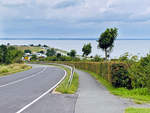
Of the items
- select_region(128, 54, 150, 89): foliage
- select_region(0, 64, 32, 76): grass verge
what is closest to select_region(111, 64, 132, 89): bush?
select_region(128, 54, 150, 89): foliage

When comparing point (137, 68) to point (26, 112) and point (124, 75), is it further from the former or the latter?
point (26, 112)

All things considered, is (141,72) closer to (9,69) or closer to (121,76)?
(121,76)

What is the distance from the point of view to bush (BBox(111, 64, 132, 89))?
13586mm

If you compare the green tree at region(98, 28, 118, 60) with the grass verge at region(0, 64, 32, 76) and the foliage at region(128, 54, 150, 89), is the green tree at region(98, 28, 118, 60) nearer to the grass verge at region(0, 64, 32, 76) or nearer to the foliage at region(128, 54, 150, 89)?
the grass verge at region(0, 64, 32, 76)

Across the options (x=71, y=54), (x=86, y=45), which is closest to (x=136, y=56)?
(x=86, y=45)

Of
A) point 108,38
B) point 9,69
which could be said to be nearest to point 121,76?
point 9,69

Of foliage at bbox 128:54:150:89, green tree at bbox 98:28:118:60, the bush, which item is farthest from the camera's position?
green tree at bbox 98:28:118:60

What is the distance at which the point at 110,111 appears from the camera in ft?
25.7

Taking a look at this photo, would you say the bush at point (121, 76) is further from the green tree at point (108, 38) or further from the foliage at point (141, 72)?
the green tree at point (108, 38)

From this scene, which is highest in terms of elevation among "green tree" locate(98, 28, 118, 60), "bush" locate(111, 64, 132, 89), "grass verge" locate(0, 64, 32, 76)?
"green tree" locate(98, 28, 118, 60)

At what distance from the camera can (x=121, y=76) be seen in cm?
1365

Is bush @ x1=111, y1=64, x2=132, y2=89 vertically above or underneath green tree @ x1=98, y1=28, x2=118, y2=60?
underneath

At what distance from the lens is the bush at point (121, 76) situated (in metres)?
13.6

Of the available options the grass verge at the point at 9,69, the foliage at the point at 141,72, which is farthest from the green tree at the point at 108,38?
the foliage at the point at 141,72
